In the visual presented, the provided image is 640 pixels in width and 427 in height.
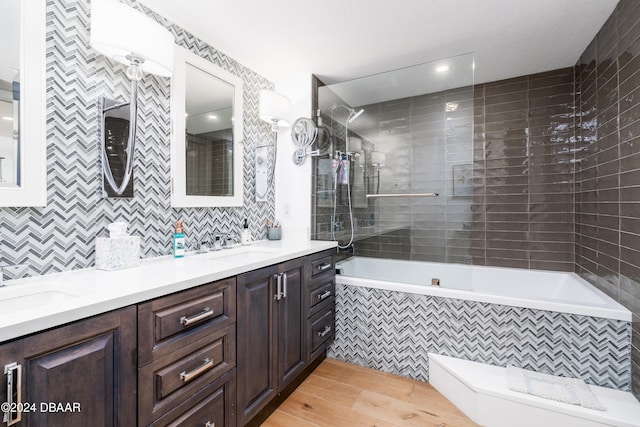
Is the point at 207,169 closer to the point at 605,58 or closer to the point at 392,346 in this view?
the point at 392,346

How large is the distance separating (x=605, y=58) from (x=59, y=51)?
10.4ft

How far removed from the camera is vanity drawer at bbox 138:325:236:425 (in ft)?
3.34

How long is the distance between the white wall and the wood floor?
115 cm

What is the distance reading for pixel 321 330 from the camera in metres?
2.20

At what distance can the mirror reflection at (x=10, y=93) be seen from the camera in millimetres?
1138

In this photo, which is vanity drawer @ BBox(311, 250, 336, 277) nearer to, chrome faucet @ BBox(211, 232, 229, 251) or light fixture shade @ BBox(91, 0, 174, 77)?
chrome faucet @ BBox(211, 232, 229, 251)

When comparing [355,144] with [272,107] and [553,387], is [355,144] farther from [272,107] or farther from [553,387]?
[553,387]

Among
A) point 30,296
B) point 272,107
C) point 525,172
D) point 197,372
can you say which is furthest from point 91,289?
point 525,172

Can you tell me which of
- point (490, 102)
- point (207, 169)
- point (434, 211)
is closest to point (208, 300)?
point (207, 169)

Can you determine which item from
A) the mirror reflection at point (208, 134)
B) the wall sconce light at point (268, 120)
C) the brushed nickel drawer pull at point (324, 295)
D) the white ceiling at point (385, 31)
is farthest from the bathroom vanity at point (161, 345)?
the white ceiling at point (385, 31)

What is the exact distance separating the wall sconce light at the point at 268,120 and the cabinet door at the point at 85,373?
1.61 m

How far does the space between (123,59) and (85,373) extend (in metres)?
1.34

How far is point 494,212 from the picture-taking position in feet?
9.54

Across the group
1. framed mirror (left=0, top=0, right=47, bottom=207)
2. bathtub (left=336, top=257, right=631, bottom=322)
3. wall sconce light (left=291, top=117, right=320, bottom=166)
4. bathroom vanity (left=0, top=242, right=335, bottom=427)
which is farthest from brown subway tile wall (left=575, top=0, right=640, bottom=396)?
framed mirror (left=0, top=0, right=47, bottom=207)
